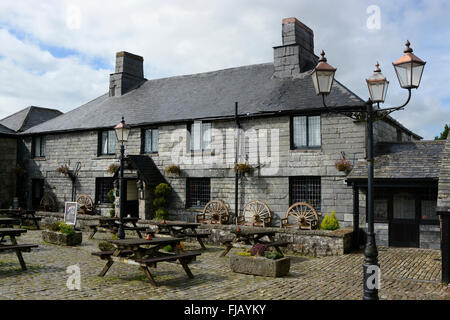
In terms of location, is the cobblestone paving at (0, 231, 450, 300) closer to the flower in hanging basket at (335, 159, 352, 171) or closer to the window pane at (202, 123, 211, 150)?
the flower in hanging basket at (335, 159, 352, 171)

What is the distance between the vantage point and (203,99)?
18.7m

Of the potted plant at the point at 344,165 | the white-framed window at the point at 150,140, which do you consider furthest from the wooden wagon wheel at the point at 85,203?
the potted plant at the point at 344,165

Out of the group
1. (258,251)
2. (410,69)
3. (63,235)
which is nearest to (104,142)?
(63,235)

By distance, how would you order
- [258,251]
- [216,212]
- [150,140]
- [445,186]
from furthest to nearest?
[150,140] → [216,212] → [258,251] → [445,186]

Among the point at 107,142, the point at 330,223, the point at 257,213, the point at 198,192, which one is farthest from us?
the point at 107,142

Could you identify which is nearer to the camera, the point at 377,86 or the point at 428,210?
the point at 377,86

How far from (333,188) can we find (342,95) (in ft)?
10.9

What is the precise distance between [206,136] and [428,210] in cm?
875

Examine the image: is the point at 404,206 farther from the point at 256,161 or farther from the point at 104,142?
the point at 104,142

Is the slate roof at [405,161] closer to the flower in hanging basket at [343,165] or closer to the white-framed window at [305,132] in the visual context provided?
the flower in hanging basket at [343,165]

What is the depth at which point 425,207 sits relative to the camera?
12.8 metres

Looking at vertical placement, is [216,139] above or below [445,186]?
above
